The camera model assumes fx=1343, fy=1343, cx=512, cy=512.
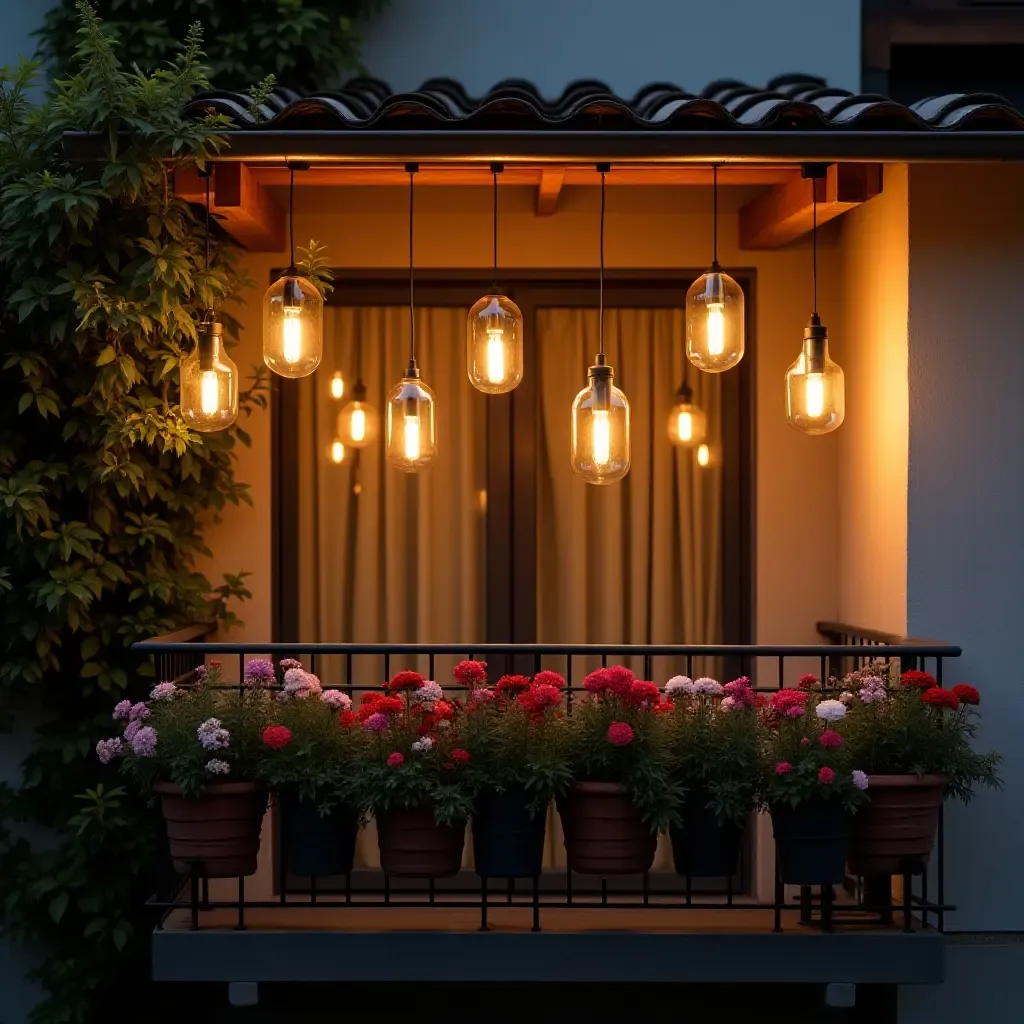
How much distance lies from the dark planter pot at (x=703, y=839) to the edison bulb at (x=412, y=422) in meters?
1.64

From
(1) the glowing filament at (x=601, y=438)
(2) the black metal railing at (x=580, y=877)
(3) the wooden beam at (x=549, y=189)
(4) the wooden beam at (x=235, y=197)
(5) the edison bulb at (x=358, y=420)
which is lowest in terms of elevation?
(2) the black metal railing at (x=580, y=877)

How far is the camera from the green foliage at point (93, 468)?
5070 mm

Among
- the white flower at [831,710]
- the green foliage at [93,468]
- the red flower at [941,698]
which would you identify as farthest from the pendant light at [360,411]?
the red flower at [941,698]

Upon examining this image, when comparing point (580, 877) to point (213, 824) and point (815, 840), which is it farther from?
point (213, 824)

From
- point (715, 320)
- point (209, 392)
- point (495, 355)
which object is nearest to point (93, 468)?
point (209, 392)

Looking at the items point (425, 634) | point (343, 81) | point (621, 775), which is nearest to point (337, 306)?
point (343, 81)

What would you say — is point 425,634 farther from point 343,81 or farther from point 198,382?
point 343,81

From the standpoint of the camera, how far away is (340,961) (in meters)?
4.96

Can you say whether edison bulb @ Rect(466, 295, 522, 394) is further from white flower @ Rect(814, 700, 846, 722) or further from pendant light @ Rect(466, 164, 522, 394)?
white flower @ Rect(814, 700, 846, 722)

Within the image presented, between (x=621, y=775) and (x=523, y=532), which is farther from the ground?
(x=523, y=532)

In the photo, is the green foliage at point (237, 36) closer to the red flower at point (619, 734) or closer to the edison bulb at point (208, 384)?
the edison bulb at point (208, 384)

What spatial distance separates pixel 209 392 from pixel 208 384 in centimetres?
3

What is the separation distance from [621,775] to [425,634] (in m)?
2.07

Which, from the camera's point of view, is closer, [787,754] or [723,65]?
[787,754]
